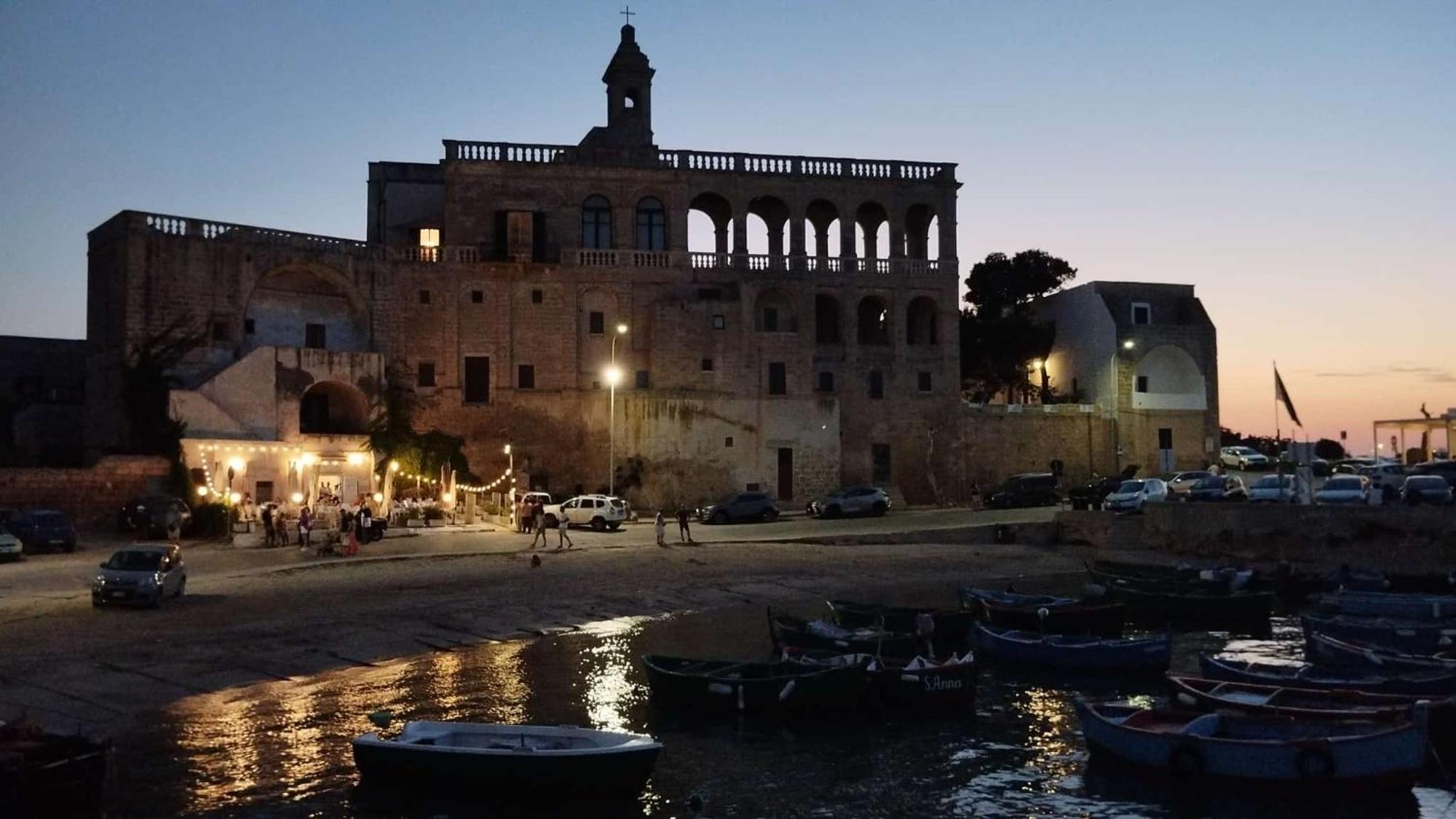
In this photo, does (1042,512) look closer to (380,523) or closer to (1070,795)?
(380,523)

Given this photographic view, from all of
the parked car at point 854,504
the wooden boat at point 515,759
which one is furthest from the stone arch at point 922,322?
the wooden boat at point 515,759

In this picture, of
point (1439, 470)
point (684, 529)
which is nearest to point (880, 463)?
point (684, 529)

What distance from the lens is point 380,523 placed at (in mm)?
38156

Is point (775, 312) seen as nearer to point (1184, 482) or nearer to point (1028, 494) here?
point (1028, 494)

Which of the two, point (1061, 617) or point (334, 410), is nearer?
point (1061, 617)

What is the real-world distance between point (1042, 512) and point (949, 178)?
18.0 meters

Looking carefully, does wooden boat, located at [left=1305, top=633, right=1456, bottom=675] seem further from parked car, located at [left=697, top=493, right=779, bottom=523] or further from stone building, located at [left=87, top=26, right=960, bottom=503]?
stone building, located at [left=87, top=26, right=960, bottom=503]

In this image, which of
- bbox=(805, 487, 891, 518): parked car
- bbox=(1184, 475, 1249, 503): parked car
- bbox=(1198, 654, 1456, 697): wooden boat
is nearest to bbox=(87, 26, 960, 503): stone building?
bbox=(805, 487, 891, 518): parked car

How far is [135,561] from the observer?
1022 inches

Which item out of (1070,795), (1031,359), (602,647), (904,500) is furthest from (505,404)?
(1070,795)

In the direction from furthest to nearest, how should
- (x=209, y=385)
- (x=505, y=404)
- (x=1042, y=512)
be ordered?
(x=505, y=404) < (x=1042, y=512) < (x=209, y=385)

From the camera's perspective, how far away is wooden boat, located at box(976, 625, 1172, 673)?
22.6 m

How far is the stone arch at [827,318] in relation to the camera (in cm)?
5544

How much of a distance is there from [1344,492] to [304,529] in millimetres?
33337
